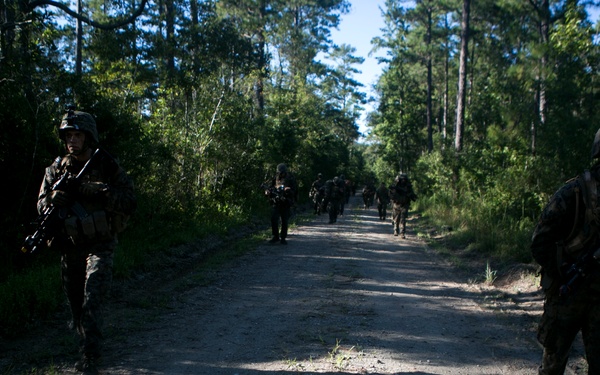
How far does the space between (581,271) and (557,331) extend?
0.47 m

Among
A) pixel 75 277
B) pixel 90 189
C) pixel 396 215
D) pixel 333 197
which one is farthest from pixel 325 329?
pixel 333 197

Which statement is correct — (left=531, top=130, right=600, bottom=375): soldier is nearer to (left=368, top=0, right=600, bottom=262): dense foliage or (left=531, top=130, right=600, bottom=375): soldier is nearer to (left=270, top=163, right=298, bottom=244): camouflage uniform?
(left=368, top=0, right=600, bottom=262): dense foliage

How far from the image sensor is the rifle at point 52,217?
431 cm

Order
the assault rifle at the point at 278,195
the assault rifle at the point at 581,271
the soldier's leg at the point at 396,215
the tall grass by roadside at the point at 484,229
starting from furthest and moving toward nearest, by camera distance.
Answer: the soldier's leg at the point at 396,215, the assault rifle at the point at 278,195, the tall grass by roadside at the point at 484,229, the assault rifle at the point at 581,271

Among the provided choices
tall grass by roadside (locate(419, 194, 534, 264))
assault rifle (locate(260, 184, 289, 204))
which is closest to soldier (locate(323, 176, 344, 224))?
tall grass by roadside (locate(419, 194, 534, 264))

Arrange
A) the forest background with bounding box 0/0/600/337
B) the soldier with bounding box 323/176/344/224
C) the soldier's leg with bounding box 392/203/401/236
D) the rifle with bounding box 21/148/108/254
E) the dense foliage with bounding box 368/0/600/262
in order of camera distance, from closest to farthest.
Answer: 1. the rifle with bounding box 21/148/108/254
2. the forest background with bounding box 0/0/600/337
3. the dense foliage with bounding box 368/0/600/262
4. the soldier's leg with bounding box 392/203/401/236
5. the soldier with bounding box 323/176/344/224

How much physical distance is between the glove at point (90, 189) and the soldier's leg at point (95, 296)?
0.50 metres

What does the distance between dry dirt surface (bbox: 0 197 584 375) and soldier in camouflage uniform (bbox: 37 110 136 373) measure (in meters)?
0.43

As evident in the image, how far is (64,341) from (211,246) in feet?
23.0

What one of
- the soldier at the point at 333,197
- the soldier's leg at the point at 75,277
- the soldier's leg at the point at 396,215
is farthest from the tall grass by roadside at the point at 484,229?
the soldier's leg at the point at 75,277

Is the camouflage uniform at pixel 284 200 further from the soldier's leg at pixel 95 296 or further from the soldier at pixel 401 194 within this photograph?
the soldier's leg at pixel 95 296

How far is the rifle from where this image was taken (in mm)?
4312

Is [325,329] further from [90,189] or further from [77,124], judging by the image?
[77,124]

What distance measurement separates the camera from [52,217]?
439 cm
